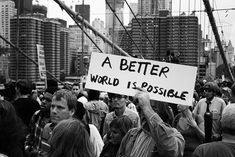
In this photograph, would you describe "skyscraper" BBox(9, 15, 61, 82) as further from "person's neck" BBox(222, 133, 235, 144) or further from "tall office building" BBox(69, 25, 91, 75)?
"person's neck" BBox(222, 133, 235, 144)

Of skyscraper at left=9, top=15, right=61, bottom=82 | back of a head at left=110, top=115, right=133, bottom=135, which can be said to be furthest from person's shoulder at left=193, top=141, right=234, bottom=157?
skyscraper at left=9, top=15, right=61, bottom=82

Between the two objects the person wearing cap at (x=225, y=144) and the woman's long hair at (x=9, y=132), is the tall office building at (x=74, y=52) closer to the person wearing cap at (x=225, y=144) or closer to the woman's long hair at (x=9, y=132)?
the woman's long hair at (x=9, y=132)

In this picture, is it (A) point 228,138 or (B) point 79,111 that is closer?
(A) point 228,138

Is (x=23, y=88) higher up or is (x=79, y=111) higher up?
(x=23, y=88)

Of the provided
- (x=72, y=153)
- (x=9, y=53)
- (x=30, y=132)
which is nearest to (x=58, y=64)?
(x=9, y=53)

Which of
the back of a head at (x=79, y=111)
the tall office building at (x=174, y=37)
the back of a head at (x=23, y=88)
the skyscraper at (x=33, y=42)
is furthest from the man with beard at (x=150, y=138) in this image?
the tall office building at (x=174, y=37)

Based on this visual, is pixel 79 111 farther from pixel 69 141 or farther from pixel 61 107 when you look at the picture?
pixel 69 141

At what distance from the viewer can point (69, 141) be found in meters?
2.66

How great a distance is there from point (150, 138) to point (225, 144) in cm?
59

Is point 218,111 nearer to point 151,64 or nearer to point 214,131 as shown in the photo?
point 214,131

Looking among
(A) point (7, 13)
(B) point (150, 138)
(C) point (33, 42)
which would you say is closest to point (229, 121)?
(B) point (150, 138)

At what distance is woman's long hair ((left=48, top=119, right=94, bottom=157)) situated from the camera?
8.64ft

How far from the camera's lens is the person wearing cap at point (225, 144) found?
9.23 feet

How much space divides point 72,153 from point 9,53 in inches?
448
